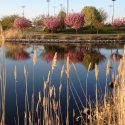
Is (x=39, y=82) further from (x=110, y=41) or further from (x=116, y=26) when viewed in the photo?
(x=116, y=26)

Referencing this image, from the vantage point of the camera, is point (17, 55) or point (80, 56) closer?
point (17, 55)

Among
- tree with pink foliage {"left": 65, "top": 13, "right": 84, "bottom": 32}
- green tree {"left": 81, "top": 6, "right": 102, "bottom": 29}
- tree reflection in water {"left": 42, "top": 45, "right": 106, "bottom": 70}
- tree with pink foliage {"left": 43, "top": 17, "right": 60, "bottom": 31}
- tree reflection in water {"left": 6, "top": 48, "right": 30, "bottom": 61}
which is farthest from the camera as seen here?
green tree {"left": 81, "top": 6, "right": 102, "bottom": 29}

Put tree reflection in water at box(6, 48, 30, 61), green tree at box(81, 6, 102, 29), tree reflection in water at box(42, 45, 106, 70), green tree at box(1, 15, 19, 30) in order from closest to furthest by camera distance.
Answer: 1. tree reflection in water at box(42, 45, 106, 70)
2. tree reflection in water at box(6, 48, 30, 61)
3. green tree at box(1, 15, 19, 30)
4. green tree at box(81, 6, 102, 29)

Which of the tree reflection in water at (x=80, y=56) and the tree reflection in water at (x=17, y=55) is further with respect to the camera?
the tree reflection in water at (x=17, y=55)

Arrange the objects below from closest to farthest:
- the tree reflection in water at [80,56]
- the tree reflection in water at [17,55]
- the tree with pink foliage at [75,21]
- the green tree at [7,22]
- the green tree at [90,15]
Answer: the tree reflection in water at [80,56] < the tree reflection in water at [17,55] < the tree with pink foliage at [75,21] < the green tree at [7,22] < the green tree at [90,15]

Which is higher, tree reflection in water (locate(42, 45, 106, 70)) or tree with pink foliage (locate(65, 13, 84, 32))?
tree with pink foliage (locate(65, 13, 84, 32))

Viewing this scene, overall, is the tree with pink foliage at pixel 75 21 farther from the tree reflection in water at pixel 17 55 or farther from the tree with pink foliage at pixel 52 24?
the tree reflection in water at pixel 17 55

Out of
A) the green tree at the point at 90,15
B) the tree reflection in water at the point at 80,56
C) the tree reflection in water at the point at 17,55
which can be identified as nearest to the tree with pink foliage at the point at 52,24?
the green tree at the point at 90,15

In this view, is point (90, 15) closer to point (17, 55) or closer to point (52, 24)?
point (52, 24)

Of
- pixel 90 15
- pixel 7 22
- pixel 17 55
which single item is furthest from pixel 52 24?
pixel 17 55

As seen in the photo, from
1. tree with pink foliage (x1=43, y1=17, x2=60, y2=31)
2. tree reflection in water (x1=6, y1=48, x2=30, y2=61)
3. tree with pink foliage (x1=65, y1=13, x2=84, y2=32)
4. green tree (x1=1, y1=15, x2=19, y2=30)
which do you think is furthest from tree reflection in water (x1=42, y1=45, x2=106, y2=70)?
green tree (x1=1, y1=15, x2=19, y2=30)

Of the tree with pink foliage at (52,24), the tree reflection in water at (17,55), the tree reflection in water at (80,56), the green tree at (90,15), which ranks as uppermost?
the green tree at (90,15)

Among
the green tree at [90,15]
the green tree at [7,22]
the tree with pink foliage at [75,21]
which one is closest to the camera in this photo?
the tree with pink foliage at [75,21]

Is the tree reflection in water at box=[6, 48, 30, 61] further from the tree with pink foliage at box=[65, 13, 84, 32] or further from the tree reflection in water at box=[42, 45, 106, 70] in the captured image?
the tree with pink foliage at box=[65, 13, 84, 32]
